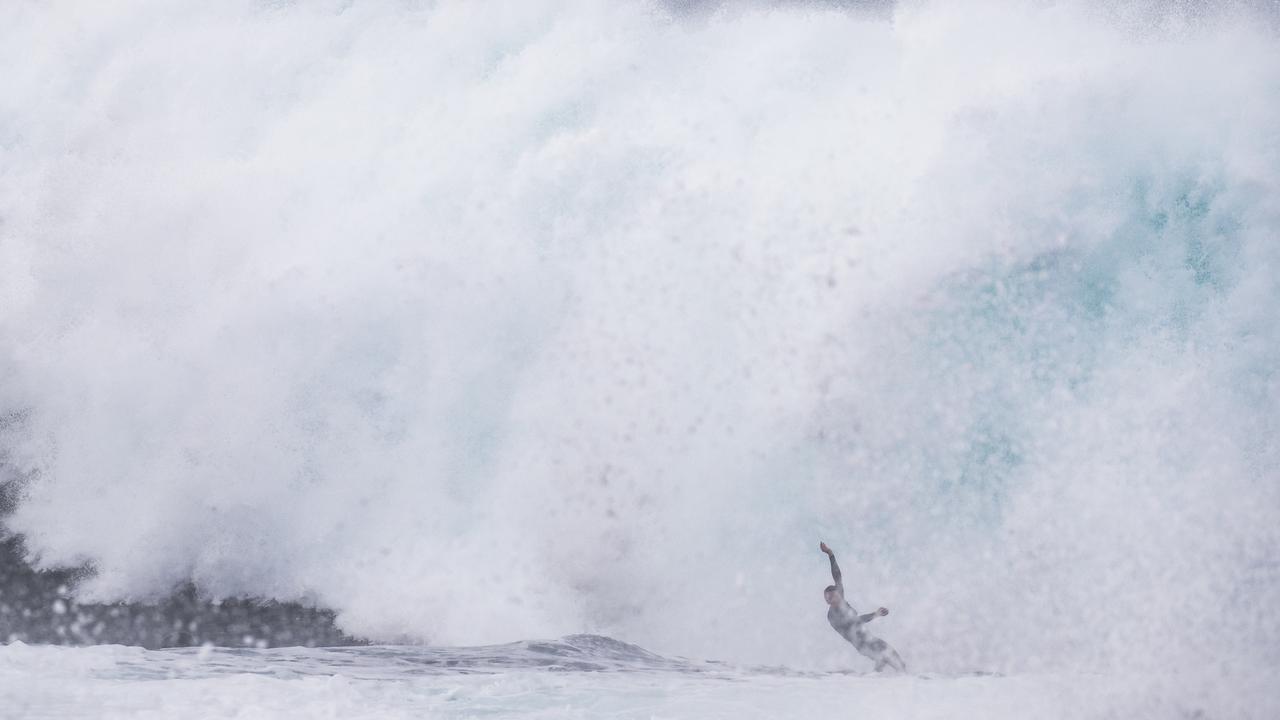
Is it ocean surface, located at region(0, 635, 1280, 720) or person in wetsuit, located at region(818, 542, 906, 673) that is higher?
person in wetsuit, located at region(818, 542, 906, 673)

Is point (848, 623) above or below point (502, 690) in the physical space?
above

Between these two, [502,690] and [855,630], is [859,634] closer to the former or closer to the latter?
[855,630]

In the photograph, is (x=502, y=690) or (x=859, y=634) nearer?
(x=502, y=690)

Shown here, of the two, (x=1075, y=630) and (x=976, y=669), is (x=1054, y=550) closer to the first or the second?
(x=1075, y=630)

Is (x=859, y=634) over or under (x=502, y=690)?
over

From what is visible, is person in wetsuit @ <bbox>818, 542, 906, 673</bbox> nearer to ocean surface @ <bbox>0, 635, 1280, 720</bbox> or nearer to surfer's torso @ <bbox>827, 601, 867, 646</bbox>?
surfer's torso @ <bbox>827, 601, 867, 646</bbox>

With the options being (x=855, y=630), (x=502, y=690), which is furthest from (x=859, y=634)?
(x=502, y=690)

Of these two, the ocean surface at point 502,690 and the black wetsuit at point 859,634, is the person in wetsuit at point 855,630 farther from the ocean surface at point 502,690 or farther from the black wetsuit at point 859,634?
the ocean surface at point 502,690

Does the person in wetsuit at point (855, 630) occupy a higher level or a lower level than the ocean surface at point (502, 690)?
higher

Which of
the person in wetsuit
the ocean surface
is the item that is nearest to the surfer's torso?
the person in wetsuit

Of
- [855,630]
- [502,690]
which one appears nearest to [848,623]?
[855,630]

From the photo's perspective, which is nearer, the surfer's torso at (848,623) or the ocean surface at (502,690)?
the ocean surface at (502,690)

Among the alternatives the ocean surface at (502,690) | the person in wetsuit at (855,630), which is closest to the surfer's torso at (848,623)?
the person in wetsuit at (855,630)

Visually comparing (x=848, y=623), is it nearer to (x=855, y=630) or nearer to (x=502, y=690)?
(x=855, y=630)
